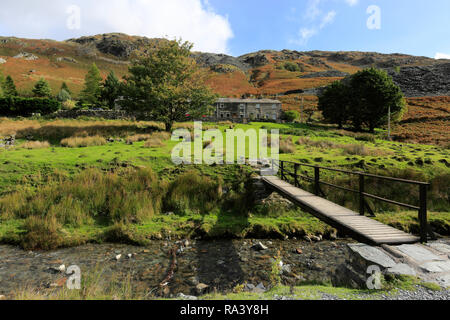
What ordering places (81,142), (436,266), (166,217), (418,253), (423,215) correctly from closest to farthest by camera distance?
1. (436,266)
2. (423,215)
3. (418,253)
4. (166,217)
5. (81,142)

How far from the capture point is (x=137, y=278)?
6.94 metres

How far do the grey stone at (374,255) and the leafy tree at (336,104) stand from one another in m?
39.3

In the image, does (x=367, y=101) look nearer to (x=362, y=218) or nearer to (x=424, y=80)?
(x=362, y=218)

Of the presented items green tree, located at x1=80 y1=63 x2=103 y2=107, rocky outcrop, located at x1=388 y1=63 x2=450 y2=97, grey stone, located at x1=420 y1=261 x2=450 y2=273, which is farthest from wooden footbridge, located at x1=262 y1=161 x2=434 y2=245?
rocky outcrop, located at x1=388 y1=63 x2=450 y2=97

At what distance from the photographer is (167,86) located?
2270 centimetres

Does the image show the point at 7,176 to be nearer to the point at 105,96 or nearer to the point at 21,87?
the point at 105,96

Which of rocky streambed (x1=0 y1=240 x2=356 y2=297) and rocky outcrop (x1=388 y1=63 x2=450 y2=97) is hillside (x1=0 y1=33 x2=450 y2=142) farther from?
rocky streambed (x1=0 y1=240 x2=356 y2=297)

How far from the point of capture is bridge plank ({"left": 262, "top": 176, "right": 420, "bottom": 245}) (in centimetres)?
503

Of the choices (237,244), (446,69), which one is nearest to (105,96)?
(237,244)

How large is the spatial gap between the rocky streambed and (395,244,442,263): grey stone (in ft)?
4.37

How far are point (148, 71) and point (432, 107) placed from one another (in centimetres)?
5667

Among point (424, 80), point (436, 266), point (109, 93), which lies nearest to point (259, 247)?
point (436, 266)

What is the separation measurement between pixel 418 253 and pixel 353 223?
1431mm

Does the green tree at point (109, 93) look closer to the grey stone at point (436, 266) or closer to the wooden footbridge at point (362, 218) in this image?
the wooden footbridge at point (362, 218)
